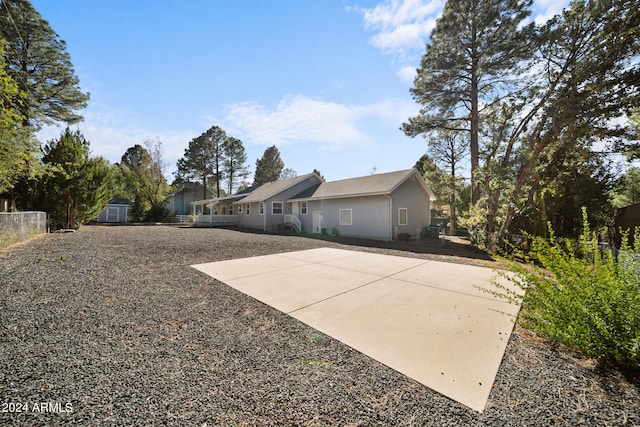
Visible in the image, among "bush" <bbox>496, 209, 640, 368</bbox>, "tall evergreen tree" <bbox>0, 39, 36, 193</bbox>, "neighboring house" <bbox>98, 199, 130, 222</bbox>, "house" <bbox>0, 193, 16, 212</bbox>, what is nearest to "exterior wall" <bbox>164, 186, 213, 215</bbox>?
"neighboring house" <bbox>98, 199, 130, 222</bbox>

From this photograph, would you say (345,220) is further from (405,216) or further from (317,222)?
(405,216)

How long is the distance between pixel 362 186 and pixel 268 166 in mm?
28661

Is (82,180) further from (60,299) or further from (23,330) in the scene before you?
(23,330)

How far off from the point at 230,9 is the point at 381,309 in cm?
991

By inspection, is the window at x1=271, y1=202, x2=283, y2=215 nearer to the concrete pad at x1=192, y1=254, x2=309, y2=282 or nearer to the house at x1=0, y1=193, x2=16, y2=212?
the concrete pad at x1=192, y1=254, x2=309, y2=282

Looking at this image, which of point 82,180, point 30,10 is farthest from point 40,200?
point 30,10

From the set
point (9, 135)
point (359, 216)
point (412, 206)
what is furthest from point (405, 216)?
point (9, 135)

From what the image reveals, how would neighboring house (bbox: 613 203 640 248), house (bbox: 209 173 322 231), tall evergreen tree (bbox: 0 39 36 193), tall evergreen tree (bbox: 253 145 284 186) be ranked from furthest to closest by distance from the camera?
tall evergreen tree (bbox: 253 145 284 186), house (bbox: 209 173 322 231), neighboring house (bbox: 613 203 640 248), tall evergreen tree (bbox: 0 39 36 193)

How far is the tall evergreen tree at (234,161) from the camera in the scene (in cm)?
3778

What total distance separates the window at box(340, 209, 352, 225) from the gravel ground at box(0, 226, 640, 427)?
45.6 feet

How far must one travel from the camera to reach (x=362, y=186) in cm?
1698

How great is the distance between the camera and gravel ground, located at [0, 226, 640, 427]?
165 cm

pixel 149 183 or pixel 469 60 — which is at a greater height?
pixel 469 60

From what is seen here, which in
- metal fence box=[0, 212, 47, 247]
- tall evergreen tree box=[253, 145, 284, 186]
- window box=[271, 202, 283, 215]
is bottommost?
metal fence box=[0, 212, 47, 247]
